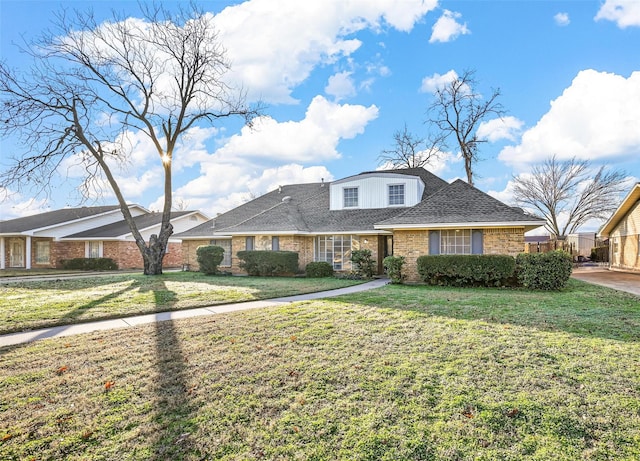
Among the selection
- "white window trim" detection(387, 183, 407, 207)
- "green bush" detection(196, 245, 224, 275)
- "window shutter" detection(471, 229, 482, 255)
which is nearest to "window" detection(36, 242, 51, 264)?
"green bush" detection(196, 245, 224, 275)

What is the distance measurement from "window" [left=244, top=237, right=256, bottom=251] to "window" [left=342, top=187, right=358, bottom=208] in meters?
5.69

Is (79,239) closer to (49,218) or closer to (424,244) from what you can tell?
(49,218)

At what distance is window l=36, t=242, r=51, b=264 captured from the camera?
1097 inches

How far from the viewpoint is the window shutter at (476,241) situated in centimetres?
1480

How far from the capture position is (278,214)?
21172 mm

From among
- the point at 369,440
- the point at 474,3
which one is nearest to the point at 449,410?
the point at 369,440

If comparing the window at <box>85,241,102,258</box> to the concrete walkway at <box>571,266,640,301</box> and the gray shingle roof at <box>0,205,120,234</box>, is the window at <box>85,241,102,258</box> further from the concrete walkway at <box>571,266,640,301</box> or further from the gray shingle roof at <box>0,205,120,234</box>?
the concrete walkway at <box>571,266,640,301</box>

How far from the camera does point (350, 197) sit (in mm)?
21281

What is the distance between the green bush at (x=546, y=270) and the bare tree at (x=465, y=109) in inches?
635

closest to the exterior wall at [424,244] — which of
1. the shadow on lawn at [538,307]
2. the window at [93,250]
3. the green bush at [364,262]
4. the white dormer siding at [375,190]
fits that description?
the green bush at [364,262]

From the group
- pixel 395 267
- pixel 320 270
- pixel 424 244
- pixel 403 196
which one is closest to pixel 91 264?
pixel 320 270

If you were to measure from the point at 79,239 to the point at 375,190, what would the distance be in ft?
72.3

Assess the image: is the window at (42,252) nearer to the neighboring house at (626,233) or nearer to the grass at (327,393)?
the grass at (327,393)

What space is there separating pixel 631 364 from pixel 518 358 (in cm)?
138
